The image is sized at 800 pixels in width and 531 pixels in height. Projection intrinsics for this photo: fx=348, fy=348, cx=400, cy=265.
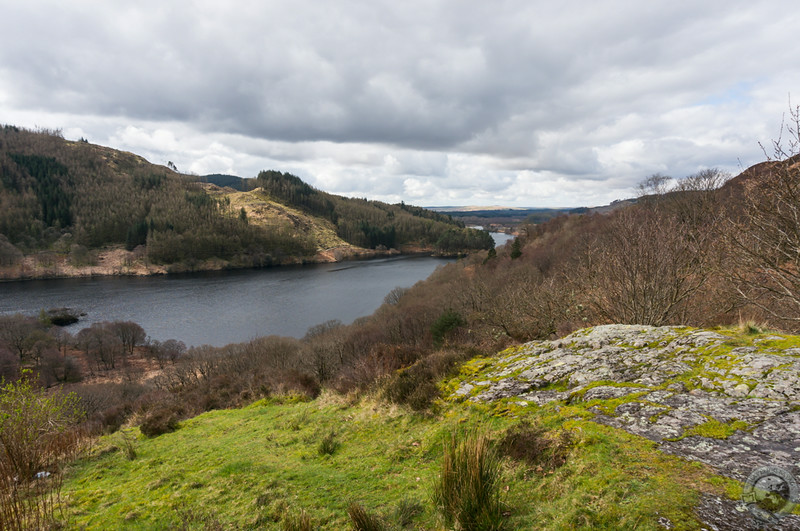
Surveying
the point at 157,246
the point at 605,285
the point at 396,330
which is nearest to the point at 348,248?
the point at 157,246

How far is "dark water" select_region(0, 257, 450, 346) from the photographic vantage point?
57.5m

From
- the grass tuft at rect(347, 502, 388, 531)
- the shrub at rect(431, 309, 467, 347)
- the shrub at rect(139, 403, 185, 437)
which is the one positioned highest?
the grass tuft at rect(347, 502, 388, 531)

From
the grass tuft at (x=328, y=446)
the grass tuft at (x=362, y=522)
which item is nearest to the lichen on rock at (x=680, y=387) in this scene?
the grass tuft at (x=328, y=446)

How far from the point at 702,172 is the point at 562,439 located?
57.7 metres

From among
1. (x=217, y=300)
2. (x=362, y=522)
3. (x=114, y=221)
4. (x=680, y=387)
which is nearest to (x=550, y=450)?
(x=680, y=387)

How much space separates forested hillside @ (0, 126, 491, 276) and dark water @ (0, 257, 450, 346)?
2162 cm

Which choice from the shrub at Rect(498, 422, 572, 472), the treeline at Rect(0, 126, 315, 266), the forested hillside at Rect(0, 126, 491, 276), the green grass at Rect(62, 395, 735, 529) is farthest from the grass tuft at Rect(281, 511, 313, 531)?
the treeline at Rect(0, 126, 315, 266)

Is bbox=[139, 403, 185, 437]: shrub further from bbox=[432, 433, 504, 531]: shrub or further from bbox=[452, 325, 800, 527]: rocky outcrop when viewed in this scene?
bbox=[432, 433, 504, 531]: shrub

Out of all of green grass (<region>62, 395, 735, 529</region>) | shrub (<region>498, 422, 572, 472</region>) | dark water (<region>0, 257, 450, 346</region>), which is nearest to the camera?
green grass (<region>62, 395, 735, 529</region>)

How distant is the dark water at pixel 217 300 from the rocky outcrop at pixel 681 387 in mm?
50596

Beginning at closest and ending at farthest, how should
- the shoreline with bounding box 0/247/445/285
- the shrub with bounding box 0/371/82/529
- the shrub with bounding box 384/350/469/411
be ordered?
1. the shrub with bounding box 0/371/82/529
2. the shrub with bounding box 384/350/469/411
3. the shoreline with bounding box 0/247/445/285

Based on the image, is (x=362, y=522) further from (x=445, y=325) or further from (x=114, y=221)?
(x=114, y=221)

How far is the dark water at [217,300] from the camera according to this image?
189 ft

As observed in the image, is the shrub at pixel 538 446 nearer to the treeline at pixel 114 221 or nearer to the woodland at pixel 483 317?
the woodland at pixel 483 317
